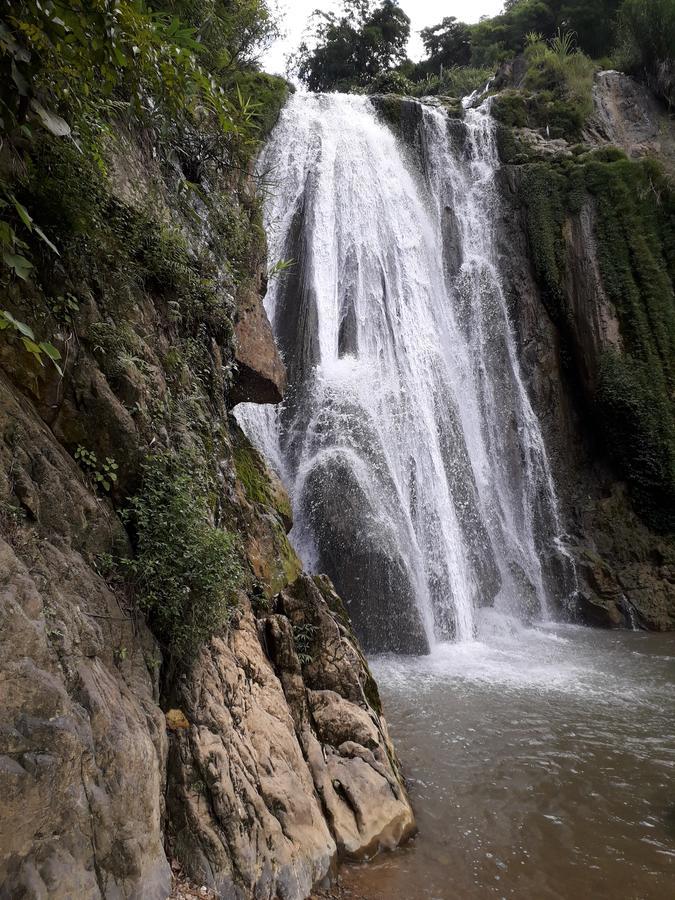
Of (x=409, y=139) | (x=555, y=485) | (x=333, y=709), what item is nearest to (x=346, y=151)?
(x=409, y=139)

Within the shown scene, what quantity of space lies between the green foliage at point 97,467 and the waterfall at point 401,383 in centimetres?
633

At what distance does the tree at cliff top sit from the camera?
27000 millimetres

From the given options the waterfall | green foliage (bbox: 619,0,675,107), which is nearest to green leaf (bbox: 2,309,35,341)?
the waterfall

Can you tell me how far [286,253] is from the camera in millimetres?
14359

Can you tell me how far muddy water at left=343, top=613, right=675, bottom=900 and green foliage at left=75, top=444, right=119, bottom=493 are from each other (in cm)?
293

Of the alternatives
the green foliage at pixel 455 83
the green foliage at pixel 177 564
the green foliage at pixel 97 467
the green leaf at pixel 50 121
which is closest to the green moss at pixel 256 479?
the green foliage at pixel 177 564

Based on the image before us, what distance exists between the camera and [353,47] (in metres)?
27.3

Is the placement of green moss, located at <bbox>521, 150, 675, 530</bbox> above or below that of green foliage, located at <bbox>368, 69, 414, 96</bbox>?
below

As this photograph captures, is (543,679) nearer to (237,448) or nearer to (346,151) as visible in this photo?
(237,448)

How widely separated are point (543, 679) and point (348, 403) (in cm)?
587

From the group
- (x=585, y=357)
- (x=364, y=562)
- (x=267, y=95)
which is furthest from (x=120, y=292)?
(x=267, y=95)

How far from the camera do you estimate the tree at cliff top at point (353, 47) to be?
27000mm

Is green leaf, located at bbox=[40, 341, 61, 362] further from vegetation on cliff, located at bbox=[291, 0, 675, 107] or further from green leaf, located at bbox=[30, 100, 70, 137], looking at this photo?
vegetation on cliff, located at bbox=[291, 0, 675, 107]

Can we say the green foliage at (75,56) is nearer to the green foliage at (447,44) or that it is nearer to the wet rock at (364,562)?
the wet rock at (364,562)
